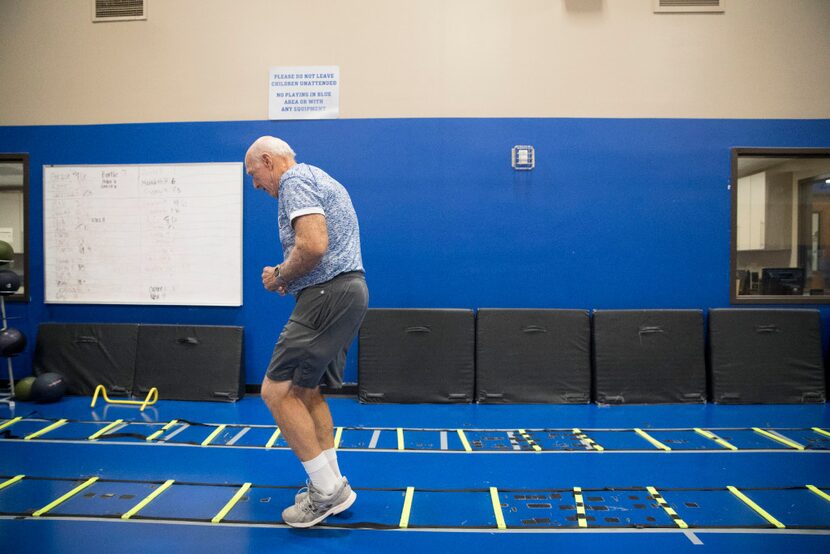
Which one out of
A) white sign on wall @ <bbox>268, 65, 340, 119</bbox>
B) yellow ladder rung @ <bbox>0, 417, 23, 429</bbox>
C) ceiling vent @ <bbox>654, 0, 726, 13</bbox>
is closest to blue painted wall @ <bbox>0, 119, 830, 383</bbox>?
white sign on wall @ <bbox>268, 65, 340, 119</bbox>

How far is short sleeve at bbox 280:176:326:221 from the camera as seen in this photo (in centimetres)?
194

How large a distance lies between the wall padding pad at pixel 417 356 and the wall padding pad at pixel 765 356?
80.5 inches

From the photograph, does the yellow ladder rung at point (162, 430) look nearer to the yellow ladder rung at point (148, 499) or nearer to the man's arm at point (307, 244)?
the yellow ladder rung at point (148, 499)

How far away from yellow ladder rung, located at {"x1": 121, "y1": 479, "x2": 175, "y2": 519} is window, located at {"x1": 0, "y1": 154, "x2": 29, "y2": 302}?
10.6 feet

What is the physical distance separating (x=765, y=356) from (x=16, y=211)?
7193 millimetres

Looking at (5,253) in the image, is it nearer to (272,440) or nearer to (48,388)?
(48,388)

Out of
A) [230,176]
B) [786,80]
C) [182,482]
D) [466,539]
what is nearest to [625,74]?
[786,80]

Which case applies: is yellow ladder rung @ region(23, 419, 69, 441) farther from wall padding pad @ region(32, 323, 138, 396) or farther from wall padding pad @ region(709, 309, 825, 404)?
wall padding pad @ region(709, 309, 825, 404)

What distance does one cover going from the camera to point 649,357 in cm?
404

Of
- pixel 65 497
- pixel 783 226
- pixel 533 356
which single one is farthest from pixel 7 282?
pixel 783 226

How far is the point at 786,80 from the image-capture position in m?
4.28

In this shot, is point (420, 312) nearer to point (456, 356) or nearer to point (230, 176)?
point (456, 356)

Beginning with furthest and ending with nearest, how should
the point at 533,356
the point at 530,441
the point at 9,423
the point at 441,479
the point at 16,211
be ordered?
the point at 16,211 → the point at 533,356 → the point at 9,423 → the point at 530,441 → the point at 441,479

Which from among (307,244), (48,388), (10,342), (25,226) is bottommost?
(48,388)
